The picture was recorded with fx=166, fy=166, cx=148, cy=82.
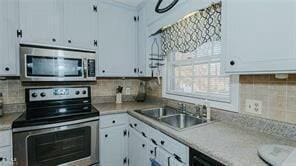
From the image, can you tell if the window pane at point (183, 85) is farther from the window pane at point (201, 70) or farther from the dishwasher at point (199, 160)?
the dishwasher at point (199, 160)

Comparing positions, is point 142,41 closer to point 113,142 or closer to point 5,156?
point 113,142

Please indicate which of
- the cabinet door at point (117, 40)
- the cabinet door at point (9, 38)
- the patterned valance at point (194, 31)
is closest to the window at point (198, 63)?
the patterned valance at point (194, 31)

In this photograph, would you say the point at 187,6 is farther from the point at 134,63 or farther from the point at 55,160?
the point at 55,160

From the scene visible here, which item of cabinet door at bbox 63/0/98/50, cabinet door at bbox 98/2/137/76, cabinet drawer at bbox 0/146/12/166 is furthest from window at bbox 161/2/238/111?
cabinet drawer at bbox 0/146/12/166

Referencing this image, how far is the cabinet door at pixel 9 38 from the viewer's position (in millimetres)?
1618

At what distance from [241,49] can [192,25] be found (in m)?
0.81

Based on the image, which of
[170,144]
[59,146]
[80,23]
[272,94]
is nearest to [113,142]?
[59,146]

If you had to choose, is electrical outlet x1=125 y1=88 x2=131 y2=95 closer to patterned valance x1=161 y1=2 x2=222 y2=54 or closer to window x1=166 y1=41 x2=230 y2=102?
window x1=166 y1=41 x2=230 y2=102

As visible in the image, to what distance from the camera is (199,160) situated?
1.05 meters

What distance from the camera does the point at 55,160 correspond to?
5.46 feet

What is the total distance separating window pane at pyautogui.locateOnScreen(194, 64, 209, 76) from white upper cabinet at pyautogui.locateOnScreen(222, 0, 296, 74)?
2.26 feet

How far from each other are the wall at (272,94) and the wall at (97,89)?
177cm

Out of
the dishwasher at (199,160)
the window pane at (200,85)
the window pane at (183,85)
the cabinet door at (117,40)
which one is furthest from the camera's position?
the cabinet door at (117,40)

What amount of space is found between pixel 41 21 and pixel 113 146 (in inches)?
65.0
